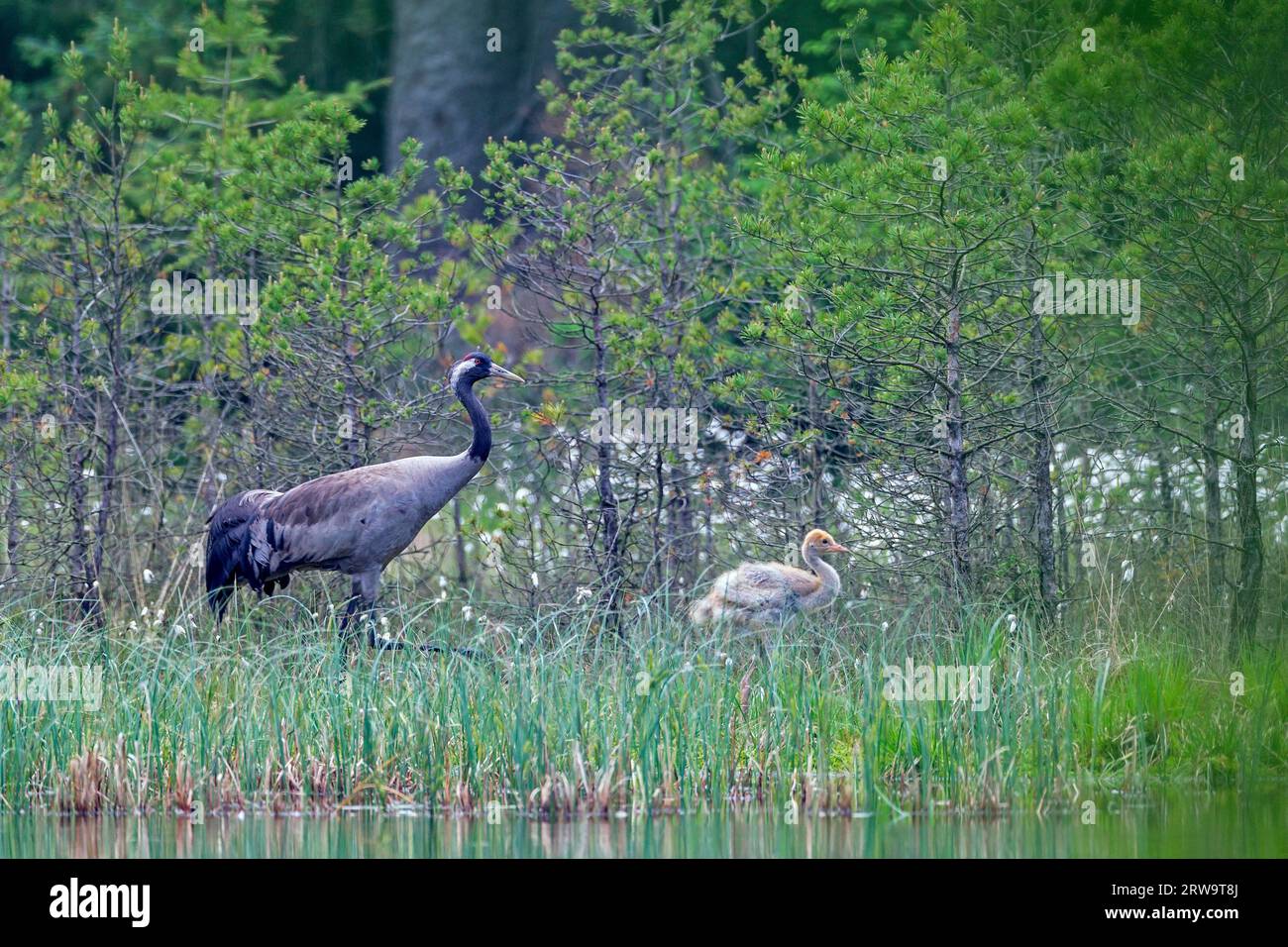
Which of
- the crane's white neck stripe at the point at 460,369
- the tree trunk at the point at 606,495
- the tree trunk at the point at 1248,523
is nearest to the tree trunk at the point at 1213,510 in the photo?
the tree trunk at the point at 1248,523

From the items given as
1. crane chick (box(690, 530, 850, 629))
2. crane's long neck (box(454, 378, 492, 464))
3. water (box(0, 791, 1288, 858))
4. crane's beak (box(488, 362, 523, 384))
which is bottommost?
water (box(0, 791, 1288, 858))

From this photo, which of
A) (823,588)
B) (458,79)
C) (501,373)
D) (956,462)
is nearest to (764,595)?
(823,588)

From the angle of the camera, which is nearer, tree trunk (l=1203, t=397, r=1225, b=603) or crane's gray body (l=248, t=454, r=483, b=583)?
tree trunk (l=1203, t=397, r=1225, b=603)

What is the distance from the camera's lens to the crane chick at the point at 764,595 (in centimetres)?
862

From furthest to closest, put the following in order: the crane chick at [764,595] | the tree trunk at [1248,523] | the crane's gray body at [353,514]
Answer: the crane's gray body at [353,514], the crane chick at [764,595], the tree trunk at [1248,523]

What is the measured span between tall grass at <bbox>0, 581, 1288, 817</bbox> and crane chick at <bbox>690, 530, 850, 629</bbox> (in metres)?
1.17

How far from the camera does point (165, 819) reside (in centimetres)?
674

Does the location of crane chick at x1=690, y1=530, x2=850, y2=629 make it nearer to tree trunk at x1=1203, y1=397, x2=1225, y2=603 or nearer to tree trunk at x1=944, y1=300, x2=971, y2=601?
tree trunk at x1=944, y1=300, x2=971, y2=601

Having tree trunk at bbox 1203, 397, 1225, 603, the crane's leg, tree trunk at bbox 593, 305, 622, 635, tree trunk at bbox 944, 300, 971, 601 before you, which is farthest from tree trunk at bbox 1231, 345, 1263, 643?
the crane's leg

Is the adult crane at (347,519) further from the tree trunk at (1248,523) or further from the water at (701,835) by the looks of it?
the tree trunk at (1248,523)

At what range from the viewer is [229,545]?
368 inches

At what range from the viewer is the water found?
5926 millimetres

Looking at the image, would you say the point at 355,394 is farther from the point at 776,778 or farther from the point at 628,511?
the point at 776,778

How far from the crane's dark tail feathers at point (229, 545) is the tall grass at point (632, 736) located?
1861 mm
